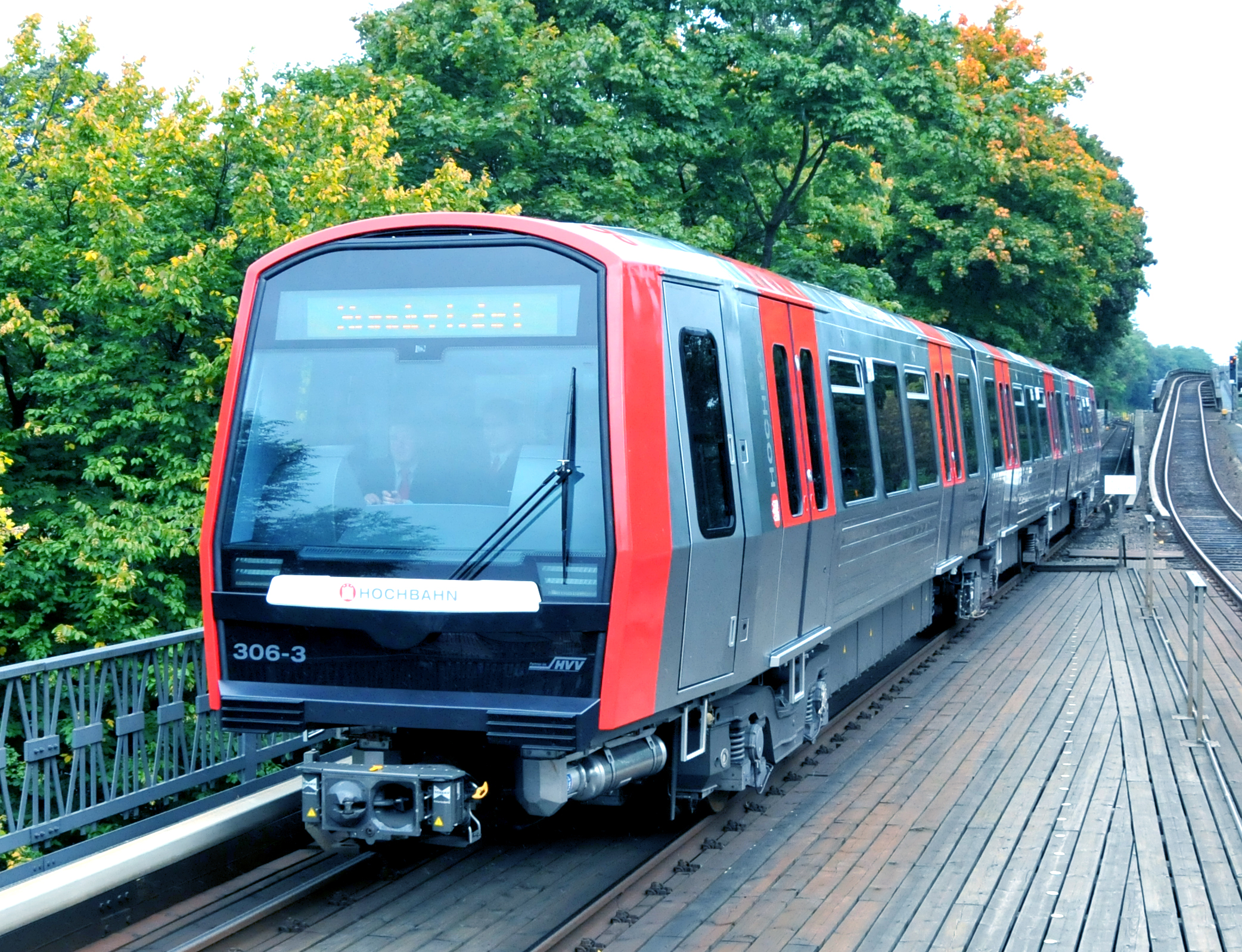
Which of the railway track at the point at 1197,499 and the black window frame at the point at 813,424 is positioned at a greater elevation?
the black window frame at the point at 813,424

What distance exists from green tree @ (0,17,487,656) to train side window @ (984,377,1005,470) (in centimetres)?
660

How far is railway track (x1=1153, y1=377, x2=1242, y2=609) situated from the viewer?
24.1 metres

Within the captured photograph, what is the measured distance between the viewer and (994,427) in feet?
52.1

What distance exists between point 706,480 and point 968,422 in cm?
852

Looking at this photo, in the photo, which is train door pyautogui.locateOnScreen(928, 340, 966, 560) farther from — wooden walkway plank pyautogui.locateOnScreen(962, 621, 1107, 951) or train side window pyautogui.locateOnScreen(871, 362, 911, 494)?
wooden walkway plank pyautogui.locateOnScreen(962, 621, 1107, 951)

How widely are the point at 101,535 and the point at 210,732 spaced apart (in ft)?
18.1

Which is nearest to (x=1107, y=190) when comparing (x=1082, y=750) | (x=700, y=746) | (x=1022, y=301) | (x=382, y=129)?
(x=1022, y=301)

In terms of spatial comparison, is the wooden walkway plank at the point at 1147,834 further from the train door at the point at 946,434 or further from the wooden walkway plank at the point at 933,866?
the train door at the point at 946,434

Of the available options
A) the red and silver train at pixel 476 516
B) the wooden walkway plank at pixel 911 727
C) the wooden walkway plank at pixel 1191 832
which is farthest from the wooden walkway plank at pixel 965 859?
the red and silver train at pixel 476 516

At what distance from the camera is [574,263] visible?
5.72 metres

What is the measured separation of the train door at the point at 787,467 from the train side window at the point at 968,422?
244 inches

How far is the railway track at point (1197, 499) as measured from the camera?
24.1 m

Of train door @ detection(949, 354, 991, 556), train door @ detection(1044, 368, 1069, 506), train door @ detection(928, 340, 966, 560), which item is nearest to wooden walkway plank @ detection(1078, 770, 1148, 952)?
train door @ detection(928, 340, 966, 560)

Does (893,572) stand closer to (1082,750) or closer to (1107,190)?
(1082,750)
